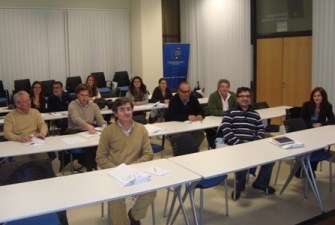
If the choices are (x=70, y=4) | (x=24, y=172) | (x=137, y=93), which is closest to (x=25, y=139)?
(x=24, y=172)

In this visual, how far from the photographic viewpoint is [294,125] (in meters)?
4.94

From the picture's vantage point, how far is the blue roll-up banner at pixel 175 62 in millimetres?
10734

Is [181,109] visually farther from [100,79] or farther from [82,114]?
[100,79]

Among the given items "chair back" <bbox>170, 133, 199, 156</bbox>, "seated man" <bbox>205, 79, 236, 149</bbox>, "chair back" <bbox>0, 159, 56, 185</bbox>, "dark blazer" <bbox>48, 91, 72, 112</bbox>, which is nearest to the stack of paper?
"chair back" <bbox>0, 159, 56, 185</bbox>

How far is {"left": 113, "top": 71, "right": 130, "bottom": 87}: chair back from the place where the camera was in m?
10.5

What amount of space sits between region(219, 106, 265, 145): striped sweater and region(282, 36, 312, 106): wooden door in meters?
3.79

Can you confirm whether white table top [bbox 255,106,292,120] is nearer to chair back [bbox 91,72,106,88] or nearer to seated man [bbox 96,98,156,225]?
seated man [bbox 96,98,156,225]

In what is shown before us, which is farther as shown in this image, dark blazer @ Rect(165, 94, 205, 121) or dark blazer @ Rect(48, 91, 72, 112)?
dark blazer @ Rect(48, 91, 72, 112)

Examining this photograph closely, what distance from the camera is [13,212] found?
231 cm

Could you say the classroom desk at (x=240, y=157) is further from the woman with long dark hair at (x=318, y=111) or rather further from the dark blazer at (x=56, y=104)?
the dark blazer at (x=56, y=104)

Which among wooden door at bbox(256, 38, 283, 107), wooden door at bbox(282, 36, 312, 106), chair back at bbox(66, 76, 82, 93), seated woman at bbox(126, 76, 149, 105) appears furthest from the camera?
chair back at bbox(66, 76, 82, 93)

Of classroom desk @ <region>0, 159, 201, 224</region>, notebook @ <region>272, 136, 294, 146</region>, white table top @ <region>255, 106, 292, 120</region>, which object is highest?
white table top @ <region>255, 106, 292, 120</region>

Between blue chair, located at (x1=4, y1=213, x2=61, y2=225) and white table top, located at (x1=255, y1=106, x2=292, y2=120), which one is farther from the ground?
white table top, located at (x1=255, y1=106, x2=292, y2=120)

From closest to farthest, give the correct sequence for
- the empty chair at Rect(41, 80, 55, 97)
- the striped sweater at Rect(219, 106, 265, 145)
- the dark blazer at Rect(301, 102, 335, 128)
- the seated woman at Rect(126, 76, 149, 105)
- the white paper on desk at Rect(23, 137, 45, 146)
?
1. the white paper on desk at Rect(23, 137, 45, 146)
2. the striped sweater at Rect(219, 106, 265, 145)
3. the dark blazer at Rect(301, 102, 335, 128)
4. the seated woman at Rect(126, 76, 149, 105)
5. the empty chair at Rect(41, 80, 55, 97)
